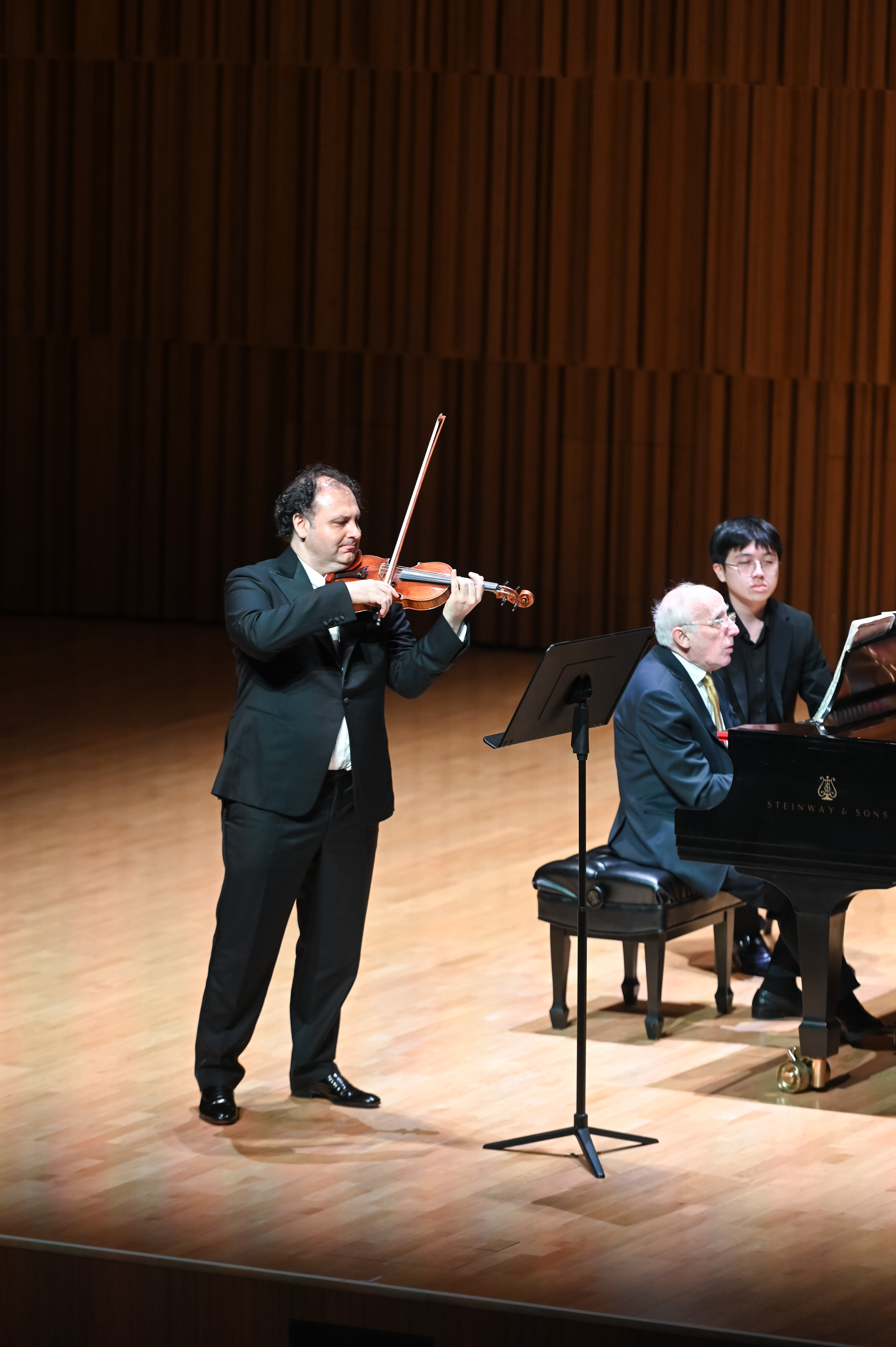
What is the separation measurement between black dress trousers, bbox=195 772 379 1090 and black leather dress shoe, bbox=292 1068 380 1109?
0.02 meters

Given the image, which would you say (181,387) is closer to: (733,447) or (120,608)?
(120,608)

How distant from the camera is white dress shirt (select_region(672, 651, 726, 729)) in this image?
4.72m

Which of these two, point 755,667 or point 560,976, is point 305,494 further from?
point 755,667

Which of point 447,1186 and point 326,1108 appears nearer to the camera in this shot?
point 447,1186

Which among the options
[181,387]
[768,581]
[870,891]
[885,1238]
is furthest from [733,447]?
[885,1238]

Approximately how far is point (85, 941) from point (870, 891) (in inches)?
95.9

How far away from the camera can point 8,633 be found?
10758mm

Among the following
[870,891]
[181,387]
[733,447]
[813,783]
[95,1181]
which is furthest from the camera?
[181,387]

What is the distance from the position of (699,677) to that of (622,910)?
583 millimetres

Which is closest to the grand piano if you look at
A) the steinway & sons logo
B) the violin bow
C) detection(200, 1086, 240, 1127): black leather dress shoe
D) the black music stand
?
the steinway & sons logo

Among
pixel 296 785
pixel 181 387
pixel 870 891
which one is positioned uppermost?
pixel 181 387

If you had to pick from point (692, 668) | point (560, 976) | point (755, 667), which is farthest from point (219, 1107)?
point (755, 667)

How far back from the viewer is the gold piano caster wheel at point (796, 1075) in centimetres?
438

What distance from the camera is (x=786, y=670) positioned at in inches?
209
